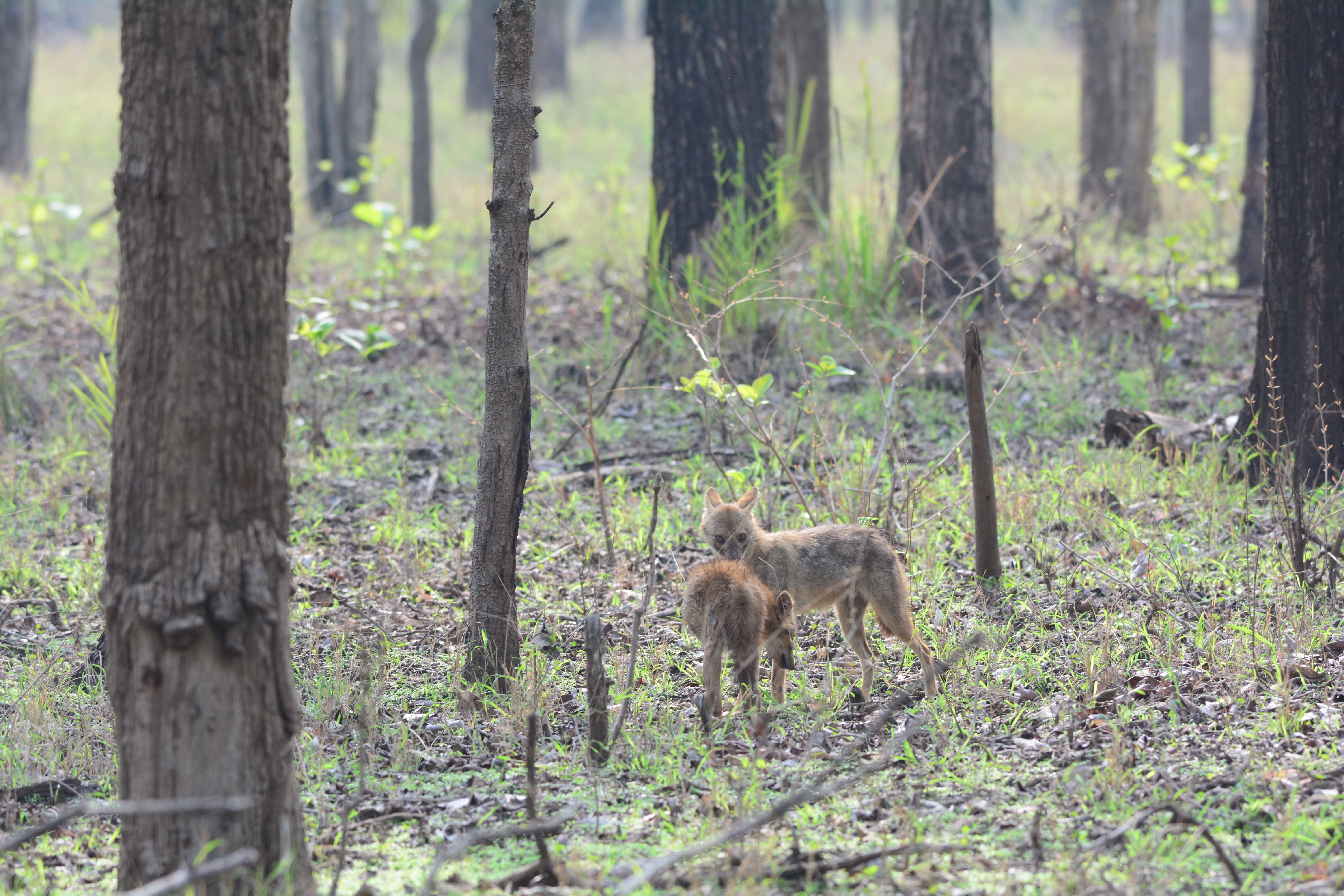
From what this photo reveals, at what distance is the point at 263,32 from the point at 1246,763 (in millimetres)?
3710

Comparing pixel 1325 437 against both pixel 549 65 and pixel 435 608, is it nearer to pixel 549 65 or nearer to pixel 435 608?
pixel 435 608

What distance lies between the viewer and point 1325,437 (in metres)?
5.82

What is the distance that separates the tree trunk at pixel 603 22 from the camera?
1674 inches

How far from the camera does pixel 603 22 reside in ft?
140

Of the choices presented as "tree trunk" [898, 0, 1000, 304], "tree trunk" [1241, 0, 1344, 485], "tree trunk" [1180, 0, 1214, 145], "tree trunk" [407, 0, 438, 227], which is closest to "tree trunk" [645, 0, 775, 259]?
"tree trunk" [898, 0, 1000, 304]

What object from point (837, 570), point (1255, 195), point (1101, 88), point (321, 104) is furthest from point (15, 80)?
point (837, 570)

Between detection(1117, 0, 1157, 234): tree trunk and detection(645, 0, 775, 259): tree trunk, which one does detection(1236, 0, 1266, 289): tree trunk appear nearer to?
detection(1117, 0, 1157, 234): tree trunk

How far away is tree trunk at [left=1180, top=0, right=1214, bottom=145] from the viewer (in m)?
19.2

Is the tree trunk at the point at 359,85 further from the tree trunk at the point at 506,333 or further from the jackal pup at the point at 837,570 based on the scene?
the jackal pup at the point at 837,570

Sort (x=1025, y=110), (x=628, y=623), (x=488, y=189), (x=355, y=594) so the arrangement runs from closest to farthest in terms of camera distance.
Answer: (x=628, y=623) → (x=355, y=594) → (x=488, y=189) → (x=1025, y=110)

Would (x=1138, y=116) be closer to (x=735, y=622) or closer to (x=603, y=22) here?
(x=735, y=622)

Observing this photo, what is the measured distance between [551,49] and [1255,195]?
85.1 feet

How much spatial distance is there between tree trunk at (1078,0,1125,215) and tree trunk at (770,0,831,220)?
4719 mm

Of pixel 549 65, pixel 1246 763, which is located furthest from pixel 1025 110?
pixel 1246 763
